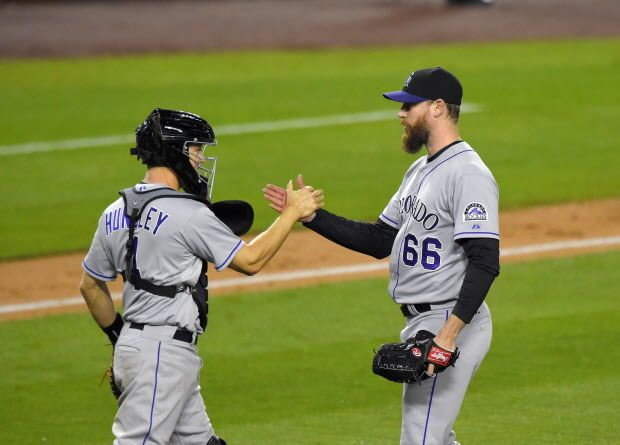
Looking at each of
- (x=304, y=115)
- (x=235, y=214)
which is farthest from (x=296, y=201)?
(x=304, y=115)

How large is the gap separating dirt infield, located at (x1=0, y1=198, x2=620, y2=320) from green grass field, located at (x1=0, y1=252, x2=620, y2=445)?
731 mm

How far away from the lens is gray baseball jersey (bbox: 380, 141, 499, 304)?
499 cm

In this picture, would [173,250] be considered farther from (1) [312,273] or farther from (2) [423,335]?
Result: (1) [312,273]

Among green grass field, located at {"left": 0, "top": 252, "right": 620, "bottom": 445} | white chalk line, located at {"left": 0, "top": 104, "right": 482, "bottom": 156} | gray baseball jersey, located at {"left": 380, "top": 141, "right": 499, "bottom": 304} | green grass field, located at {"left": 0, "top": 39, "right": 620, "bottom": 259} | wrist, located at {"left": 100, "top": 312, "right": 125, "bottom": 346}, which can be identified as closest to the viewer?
gray baseball jersey, located at {"left": 380, "top": 141, "right": 499, "bottom": 304}

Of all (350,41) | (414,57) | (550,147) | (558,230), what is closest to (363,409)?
(558,230)

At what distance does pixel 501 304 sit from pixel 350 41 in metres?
15.3

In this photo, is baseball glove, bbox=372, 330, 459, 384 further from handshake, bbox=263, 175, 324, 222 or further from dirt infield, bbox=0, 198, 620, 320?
dirt infield, bbox=0, 198, 620, 320

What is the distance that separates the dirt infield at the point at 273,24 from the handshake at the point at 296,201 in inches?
705

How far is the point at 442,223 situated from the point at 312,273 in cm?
504

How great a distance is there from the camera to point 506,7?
27141 mm

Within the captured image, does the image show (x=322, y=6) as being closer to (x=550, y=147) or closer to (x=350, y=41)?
(x=350, y=41)

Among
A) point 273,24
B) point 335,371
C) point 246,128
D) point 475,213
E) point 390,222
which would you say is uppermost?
point 475,213

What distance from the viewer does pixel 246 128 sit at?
16438 mm

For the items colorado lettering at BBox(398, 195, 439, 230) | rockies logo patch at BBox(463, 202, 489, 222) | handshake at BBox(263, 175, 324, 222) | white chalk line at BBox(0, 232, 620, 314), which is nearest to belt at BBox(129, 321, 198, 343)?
handshake at BBox(263, 175, 324, 222)
